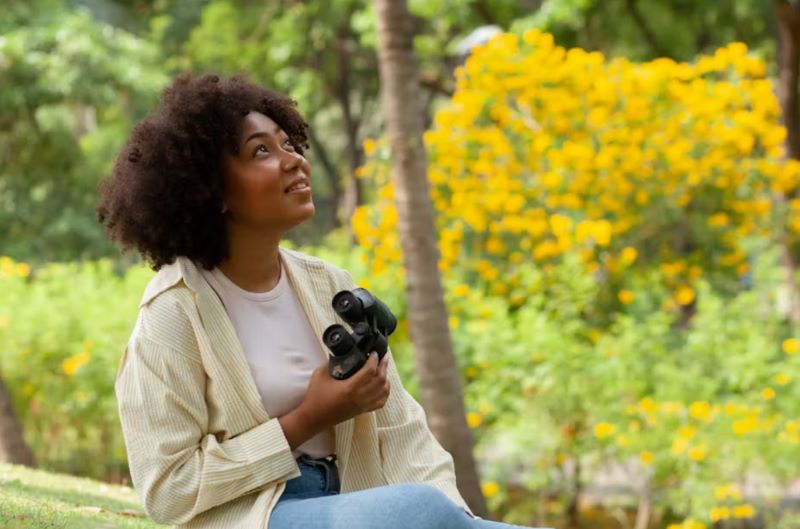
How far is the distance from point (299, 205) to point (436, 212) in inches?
235

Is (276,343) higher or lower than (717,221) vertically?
higher

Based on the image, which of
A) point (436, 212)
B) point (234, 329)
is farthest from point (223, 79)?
point (436, 212)

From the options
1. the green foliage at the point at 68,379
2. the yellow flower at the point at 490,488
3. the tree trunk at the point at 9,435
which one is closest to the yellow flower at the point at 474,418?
the yellow flower at the point at 490,488

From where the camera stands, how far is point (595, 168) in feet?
27.1

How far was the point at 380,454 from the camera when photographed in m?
2.91

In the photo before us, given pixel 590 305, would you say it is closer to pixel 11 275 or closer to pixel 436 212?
pixel 436 212

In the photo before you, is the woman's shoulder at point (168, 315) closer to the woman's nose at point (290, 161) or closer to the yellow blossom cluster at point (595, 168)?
the woman's nose at point (290, 161)

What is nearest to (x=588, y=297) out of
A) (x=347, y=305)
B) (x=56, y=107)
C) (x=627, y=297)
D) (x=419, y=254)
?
(x=627, y=297)

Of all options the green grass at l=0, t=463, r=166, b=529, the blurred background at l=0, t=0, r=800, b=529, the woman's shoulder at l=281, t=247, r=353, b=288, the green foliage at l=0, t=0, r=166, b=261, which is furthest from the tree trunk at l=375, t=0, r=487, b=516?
the green foliage at l=0, t=0, r=166, b=261

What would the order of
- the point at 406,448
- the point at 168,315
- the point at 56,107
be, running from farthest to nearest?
the point at 56,107 → the point at 406,448 → the point at 168,315

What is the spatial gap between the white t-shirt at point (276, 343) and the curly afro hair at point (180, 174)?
106 millimetres

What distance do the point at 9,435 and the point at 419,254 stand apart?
2292 mm

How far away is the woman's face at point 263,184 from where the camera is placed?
273cm

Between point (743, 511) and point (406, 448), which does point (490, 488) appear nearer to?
point (743, 511)
